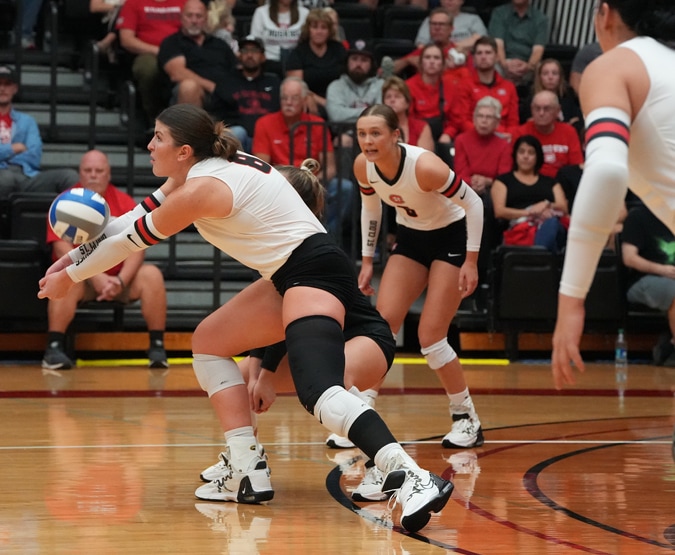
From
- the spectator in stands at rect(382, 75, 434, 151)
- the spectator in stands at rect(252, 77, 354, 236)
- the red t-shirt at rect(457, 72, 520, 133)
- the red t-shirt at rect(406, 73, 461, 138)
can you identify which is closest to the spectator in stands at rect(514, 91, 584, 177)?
the red t-shirt at rect(457, 72, 520, 133)

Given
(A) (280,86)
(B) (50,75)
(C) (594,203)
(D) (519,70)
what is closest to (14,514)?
(C) (594,203)

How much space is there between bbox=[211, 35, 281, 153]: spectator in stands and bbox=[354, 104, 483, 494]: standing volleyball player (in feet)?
15.2

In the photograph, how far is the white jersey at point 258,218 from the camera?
427cm

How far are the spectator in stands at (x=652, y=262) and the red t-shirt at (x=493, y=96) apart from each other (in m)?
1.70

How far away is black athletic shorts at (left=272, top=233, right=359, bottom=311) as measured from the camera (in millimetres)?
4254

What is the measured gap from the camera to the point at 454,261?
5891 mm

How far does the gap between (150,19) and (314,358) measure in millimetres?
7778

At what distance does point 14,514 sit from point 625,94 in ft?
8.49

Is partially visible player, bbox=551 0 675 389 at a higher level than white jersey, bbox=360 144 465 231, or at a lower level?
higher

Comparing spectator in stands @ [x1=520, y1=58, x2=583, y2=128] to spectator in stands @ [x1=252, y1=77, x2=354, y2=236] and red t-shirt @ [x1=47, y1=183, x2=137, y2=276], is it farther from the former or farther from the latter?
red t-shirt @ [x1=47, y1=183, x2=137, y2=276]

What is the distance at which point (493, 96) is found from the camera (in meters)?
10.9

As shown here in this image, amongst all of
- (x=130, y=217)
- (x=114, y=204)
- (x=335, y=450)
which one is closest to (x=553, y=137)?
(x=114, y=204)

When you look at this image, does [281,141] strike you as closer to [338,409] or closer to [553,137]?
[553,137]

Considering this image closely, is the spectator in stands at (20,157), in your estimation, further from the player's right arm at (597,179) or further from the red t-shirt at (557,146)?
the player's right arm at (597,179)
